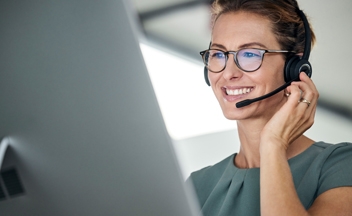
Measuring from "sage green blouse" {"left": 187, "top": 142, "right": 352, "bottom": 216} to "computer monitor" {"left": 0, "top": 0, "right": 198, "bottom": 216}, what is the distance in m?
0.72

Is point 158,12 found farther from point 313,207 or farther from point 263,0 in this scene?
point 313,207

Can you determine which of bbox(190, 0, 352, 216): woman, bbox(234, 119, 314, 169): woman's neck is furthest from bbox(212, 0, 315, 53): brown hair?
bbox(234, 119, 314, 169): woman's neck

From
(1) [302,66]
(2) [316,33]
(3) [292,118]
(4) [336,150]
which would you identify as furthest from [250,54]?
(2) [316,33]

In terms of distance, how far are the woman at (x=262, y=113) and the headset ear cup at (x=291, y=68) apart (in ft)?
0.13

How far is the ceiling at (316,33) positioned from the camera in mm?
2732

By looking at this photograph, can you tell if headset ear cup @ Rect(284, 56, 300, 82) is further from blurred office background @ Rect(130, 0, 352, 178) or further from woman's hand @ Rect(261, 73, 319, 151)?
blurred office background @ Rect(130, 0, 352, 178)

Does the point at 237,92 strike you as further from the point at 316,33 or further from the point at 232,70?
the point at 316,33

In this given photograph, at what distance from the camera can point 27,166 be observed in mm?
604

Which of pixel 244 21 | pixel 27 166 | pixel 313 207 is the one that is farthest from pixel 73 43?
pixel 244 21

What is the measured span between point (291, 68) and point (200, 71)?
1.58 meters

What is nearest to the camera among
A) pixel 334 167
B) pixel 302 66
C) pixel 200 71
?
pixel 334 167

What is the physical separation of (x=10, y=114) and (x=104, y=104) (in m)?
0.11

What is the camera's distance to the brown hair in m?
1.44

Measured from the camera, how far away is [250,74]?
1417 mm
